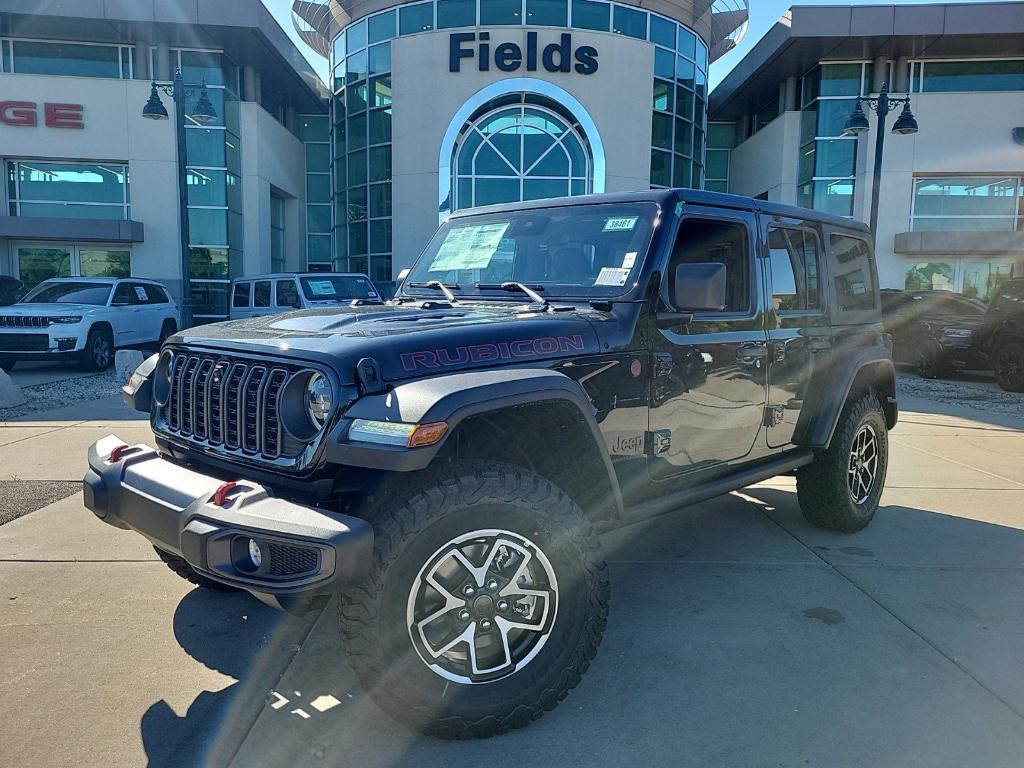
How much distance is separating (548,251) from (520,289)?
29 cm

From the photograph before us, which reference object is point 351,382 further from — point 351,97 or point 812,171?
point 812,171

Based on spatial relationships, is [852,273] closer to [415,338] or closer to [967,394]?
[415,338]

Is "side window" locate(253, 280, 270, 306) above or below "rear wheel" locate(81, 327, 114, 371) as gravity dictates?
above

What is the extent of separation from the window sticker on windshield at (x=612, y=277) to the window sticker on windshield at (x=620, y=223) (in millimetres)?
227

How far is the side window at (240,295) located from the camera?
15383mm

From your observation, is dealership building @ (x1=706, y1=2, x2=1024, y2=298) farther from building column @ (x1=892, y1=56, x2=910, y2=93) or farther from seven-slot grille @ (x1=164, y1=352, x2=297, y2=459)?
seven-slot grille @ (x1=164, y1=352, x2=297, y2=459)

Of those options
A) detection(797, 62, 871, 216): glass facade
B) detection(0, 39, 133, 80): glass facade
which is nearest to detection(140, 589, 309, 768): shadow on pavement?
detection(797, 62, 871, 216): glass facade

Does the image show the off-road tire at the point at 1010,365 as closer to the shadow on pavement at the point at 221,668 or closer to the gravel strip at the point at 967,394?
the gravel strip at the point at 967,394

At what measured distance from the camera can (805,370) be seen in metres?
4.26

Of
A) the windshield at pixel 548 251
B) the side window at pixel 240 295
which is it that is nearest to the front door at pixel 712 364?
the windshield at pixel 548 251

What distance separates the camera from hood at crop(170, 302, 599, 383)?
256cm

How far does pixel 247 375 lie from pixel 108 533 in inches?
105

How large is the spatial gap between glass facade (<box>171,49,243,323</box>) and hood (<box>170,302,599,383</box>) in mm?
21640

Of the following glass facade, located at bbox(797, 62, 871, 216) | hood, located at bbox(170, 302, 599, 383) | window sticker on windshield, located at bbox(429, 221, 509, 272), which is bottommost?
hood, located at bbox(170, 302, 599, 383)
